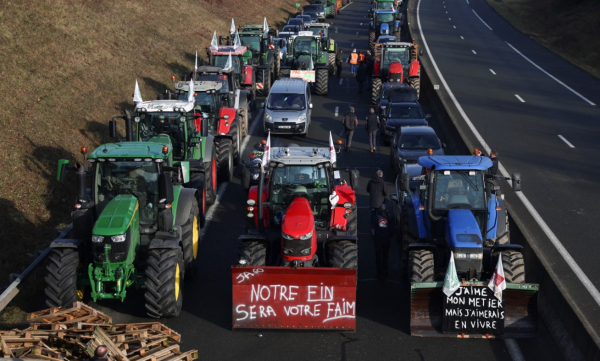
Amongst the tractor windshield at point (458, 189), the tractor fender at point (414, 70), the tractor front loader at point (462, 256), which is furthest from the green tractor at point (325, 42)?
the tractor windshield at point (458, 189)

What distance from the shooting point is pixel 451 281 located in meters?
12.3

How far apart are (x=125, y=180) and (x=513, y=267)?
23.4 ft

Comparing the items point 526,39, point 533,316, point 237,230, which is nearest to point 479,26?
point 526,39

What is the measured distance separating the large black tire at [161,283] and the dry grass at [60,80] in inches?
166

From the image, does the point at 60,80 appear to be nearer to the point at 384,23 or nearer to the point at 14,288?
the point at 14,288

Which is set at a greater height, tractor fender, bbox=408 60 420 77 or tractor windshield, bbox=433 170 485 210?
tractor fender, bbox=408 60 420 77

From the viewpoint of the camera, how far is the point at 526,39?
5597 cm

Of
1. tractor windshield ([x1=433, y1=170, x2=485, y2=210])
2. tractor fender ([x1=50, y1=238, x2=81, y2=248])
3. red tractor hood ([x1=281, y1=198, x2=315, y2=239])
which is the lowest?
tractor fender ([x1=50, y1=238, x2=81, y2=248])

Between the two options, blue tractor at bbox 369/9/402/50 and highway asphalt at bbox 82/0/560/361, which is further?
blue tractor at bbox 369/9/402/50

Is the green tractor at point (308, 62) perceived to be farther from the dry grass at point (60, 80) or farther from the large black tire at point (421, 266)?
the large black tire at point (421, 266)

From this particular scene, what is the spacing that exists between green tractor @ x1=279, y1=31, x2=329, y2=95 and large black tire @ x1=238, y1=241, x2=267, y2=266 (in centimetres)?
2001

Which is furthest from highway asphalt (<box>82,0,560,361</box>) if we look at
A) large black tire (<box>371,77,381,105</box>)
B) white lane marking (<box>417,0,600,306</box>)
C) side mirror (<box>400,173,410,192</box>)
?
large black tire (<box>371,77,381,105</box>)

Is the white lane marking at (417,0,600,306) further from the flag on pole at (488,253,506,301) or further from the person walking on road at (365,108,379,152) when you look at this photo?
the person walking on road at (365,108,379,152)

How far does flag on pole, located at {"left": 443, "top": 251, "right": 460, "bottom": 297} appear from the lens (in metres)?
12.3
